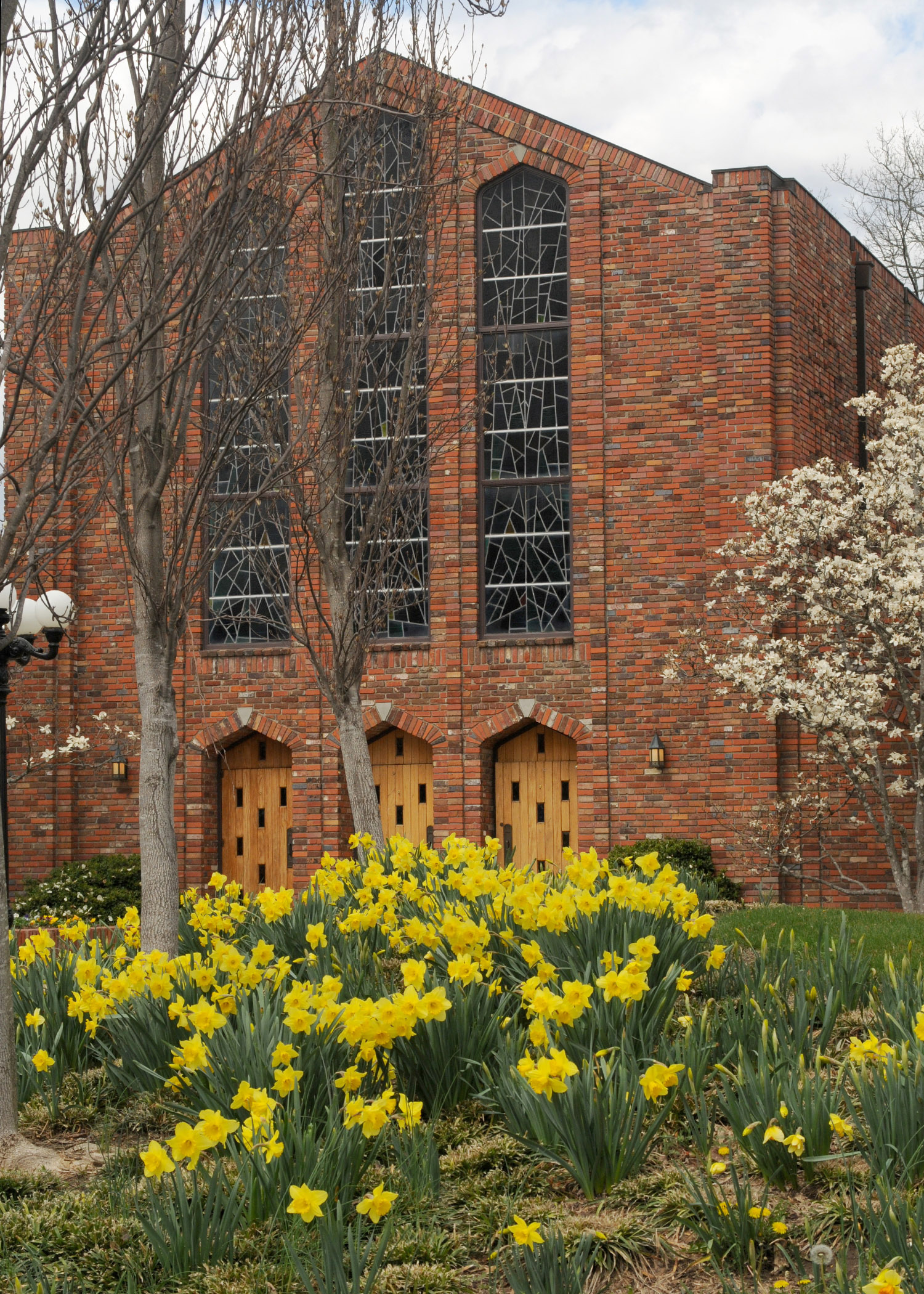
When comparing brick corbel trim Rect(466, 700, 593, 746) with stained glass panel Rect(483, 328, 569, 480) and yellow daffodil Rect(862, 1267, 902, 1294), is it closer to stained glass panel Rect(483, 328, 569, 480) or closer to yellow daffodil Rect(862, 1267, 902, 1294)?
stained glass panel Rect(483, 328, 569, 480)

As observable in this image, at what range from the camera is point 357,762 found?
44.6ft

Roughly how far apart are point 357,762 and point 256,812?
5.82 metres

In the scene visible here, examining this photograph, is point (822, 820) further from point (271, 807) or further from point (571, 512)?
point (271, 807)

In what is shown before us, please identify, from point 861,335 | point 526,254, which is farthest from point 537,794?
point 861,335

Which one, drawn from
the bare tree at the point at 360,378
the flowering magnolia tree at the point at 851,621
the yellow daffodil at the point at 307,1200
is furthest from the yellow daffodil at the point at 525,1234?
the flowering magnolia tree at the point at 851,621

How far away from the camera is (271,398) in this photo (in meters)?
12.7

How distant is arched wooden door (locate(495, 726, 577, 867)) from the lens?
59.0ft

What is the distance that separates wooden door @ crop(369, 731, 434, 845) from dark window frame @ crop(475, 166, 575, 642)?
6.07 feet

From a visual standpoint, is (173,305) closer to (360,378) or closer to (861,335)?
(360,378)

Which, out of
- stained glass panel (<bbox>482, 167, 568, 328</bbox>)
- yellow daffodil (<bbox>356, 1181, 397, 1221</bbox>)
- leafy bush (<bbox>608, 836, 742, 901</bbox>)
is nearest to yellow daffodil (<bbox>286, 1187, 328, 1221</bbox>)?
yellow daffodil (<bbox>356, 1181, 397, 1221</bbox>)

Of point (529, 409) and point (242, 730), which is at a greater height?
point (529, 409)

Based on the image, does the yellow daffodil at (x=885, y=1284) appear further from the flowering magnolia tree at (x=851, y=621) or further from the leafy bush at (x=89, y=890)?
the leafy bush at (x=89, y=890)

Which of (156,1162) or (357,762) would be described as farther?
(357,762)

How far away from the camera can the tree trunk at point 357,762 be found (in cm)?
1334
